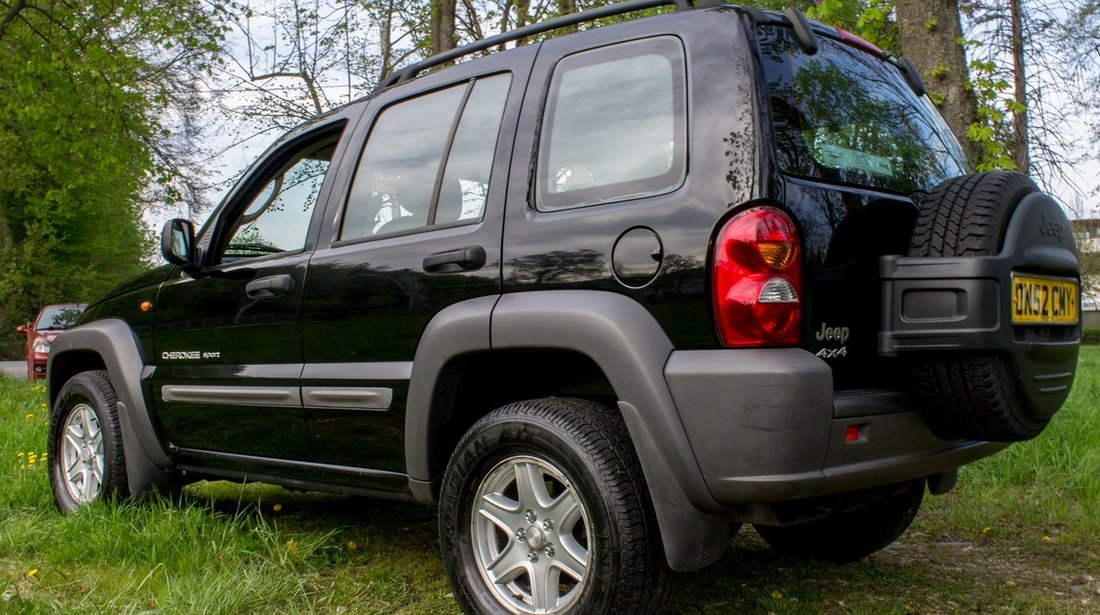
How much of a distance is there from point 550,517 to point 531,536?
9 centimetres

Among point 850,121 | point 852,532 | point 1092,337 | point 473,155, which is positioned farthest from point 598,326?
point 1092,337

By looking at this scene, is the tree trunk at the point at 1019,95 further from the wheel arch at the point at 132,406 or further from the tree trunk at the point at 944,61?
the wheel arch at the point at 132,406

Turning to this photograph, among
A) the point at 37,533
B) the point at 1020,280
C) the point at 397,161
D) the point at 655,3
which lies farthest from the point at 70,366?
the point at 1020,280

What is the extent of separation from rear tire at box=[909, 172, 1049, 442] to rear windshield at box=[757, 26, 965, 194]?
0.25m

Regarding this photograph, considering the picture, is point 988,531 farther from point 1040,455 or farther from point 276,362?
point 276,362

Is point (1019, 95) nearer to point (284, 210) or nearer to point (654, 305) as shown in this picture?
point (284, 210)

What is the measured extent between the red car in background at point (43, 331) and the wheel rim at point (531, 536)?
15.1 meters

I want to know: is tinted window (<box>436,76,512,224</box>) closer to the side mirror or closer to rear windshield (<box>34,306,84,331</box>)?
the side mirror

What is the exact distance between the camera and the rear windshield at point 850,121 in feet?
8.68

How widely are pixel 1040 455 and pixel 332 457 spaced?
12.3 ft

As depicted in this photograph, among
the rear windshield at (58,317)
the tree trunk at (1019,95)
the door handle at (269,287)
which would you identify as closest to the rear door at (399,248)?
the door handle at (269,287)

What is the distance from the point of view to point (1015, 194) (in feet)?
8.75

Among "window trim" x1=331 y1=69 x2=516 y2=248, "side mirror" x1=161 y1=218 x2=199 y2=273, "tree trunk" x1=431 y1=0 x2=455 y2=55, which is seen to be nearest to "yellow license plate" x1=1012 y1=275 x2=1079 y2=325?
"window trim" x1=331 y1=69 x2=516 y2=248

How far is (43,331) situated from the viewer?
55.3 ft
